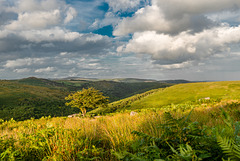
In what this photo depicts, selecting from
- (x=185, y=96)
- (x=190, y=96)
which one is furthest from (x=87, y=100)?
(x=185, y=96)

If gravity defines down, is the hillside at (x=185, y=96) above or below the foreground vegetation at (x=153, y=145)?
below

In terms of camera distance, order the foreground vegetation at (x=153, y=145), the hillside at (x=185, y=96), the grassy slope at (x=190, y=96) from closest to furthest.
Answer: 1. the foreground vegetation at (x=153, y=145)
2. the hillside at (x=185, y=96)
3. the grassy slope at (x=190, y=96)

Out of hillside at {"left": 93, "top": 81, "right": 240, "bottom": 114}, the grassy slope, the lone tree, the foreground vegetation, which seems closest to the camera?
the foreground vegetation

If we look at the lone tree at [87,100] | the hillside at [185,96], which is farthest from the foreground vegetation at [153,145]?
the hillside at [185,96]

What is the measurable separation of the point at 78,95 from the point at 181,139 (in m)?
36.2

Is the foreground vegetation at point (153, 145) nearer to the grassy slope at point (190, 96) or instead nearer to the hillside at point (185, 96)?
the hillside at point (185, 96)

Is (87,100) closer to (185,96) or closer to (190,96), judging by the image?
(190,96)

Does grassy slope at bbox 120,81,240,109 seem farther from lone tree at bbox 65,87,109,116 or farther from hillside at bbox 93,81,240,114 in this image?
lone tree at bbox 65,87,109,116

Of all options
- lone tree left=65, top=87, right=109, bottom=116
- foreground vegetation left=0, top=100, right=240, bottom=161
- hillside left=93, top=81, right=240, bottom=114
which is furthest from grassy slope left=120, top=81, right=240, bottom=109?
foreground vegetation left=0, top=100, right=240, bottom=161

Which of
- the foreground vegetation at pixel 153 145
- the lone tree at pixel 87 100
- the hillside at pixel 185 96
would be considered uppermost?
the foreground vegetation at pixel 153 145

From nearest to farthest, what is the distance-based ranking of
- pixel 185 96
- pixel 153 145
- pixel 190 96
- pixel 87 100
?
pixel 153 145 → pixel 87 100 → pixel 190 96 → pixel 185 96

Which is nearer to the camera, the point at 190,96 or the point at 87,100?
the point at 87,100

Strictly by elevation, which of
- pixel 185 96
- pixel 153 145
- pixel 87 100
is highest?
pixel 153 145

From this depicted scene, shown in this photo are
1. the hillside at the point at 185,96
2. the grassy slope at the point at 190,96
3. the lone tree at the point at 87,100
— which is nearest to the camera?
the lone tree at the point at 87,100
